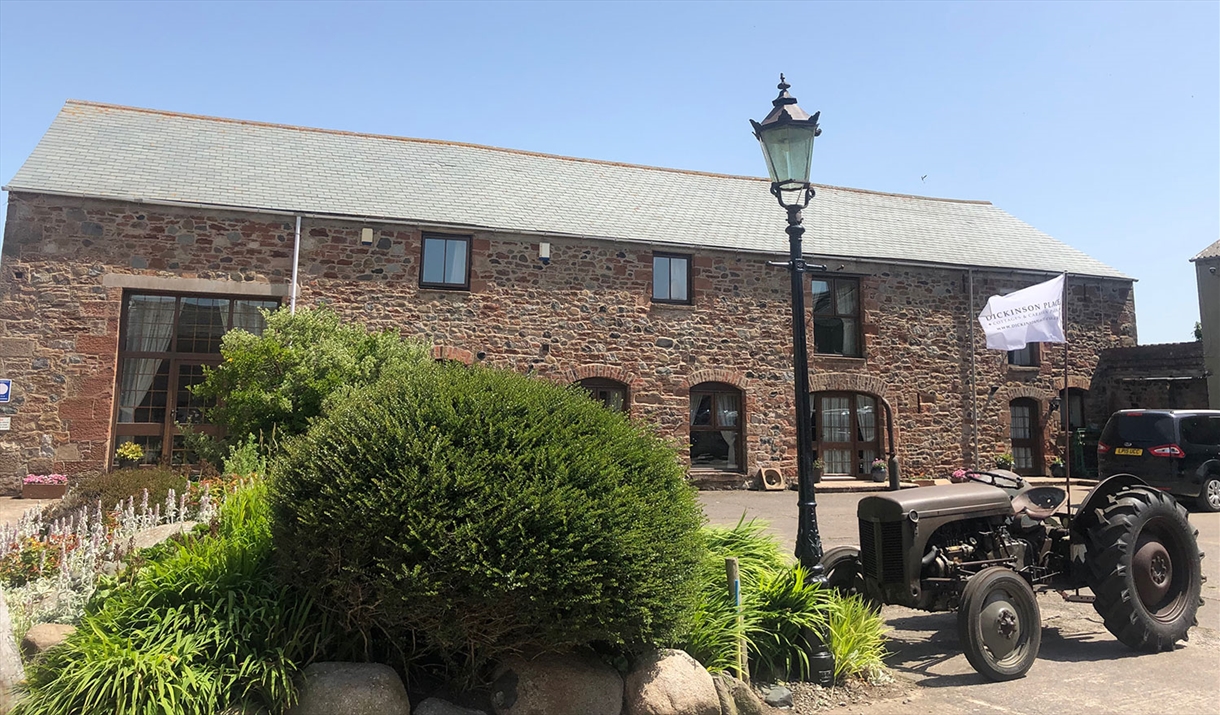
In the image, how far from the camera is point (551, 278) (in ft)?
50.0

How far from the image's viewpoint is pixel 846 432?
56.4ft

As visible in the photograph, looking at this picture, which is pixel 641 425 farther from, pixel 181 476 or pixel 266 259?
pixel 266 259

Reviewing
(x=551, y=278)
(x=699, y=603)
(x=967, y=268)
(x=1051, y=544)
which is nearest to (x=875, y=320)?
(x=967, y=268)

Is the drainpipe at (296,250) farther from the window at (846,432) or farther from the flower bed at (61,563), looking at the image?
the window at (846,432)

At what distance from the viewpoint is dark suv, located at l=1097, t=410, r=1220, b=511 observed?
501 inches

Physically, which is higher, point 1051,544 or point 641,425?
point 641,425

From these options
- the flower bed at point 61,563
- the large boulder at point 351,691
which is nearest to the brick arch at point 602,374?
the flower bed at point 61,563

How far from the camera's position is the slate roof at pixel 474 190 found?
45.9 ft

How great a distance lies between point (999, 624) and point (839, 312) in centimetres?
1297

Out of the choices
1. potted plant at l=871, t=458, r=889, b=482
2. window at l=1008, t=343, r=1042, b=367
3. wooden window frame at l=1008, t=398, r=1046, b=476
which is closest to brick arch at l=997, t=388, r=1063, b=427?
wooden window frame at l=1008, t=398, r=1046, b=476

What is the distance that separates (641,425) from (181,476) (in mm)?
6846

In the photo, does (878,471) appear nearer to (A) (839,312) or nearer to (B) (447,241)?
(A) (839,312)

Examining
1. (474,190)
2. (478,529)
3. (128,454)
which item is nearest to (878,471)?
(474,190)

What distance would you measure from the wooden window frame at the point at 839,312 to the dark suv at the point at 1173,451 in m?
5.38
